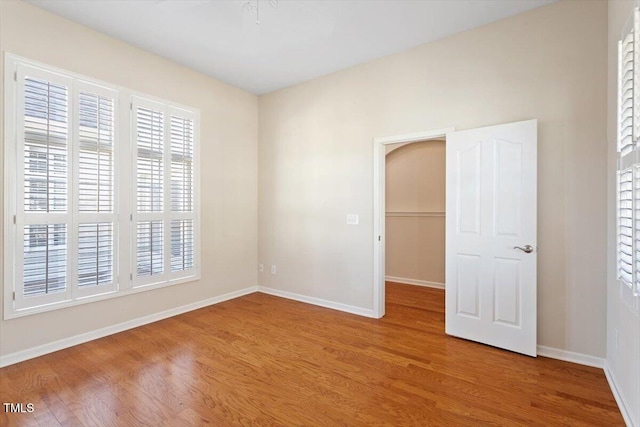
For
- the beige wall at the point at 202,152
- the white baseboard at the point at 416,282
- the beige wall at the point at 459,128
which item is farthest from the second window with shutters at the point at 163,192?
the white baseboard at the point at 416,282

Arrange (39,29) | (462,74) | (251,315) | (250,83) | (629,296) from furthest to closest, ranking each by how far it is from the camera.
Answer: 1. (250,83)
2. (251,315)
3. (462,74)
4. (39,29)
5. (629,296)

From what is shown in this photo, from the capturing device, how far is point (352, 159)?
3959 mm

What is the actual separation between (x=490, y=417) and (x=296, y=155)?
364 cm

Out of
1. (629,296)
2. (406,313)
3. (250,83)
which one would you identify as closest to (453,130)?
(629,296)

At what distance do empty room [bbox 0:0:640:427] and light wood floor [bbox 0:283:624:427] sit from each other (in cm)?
2

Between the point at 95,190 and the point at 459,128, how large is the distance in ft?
12.4

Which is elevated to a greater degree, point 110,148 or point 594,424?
point 110,148

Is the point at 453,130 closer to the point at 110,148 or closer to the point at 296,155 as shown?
the point at 296,155

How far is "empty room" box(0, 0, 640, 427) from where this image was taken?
2.11m

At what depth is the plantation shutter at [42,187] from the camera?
2676mm

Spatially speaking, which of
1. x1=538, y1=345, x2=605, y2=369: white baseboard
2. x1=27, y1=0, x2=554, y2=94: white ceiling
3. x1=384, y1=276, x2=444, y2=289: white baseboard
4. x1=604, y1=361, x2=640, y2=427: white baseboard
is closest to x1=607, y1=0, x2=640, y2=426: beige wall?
x1=604, y1=361, x2=640, y2=427: white baseboard

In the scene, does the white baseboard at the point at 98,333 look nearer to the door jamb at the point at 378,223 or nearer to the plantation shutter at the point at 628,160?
the door jamb at the point at 378,223

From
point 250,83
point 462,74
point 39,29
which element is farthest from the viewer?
point 250,83

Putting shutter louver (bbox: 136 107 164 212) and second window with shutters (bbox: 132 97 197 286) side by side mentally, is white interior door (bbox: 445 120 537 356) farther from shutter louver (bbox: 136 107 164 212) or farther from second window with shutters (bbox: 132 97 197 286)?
shutter louver (bbox: 136 107 164 212)
